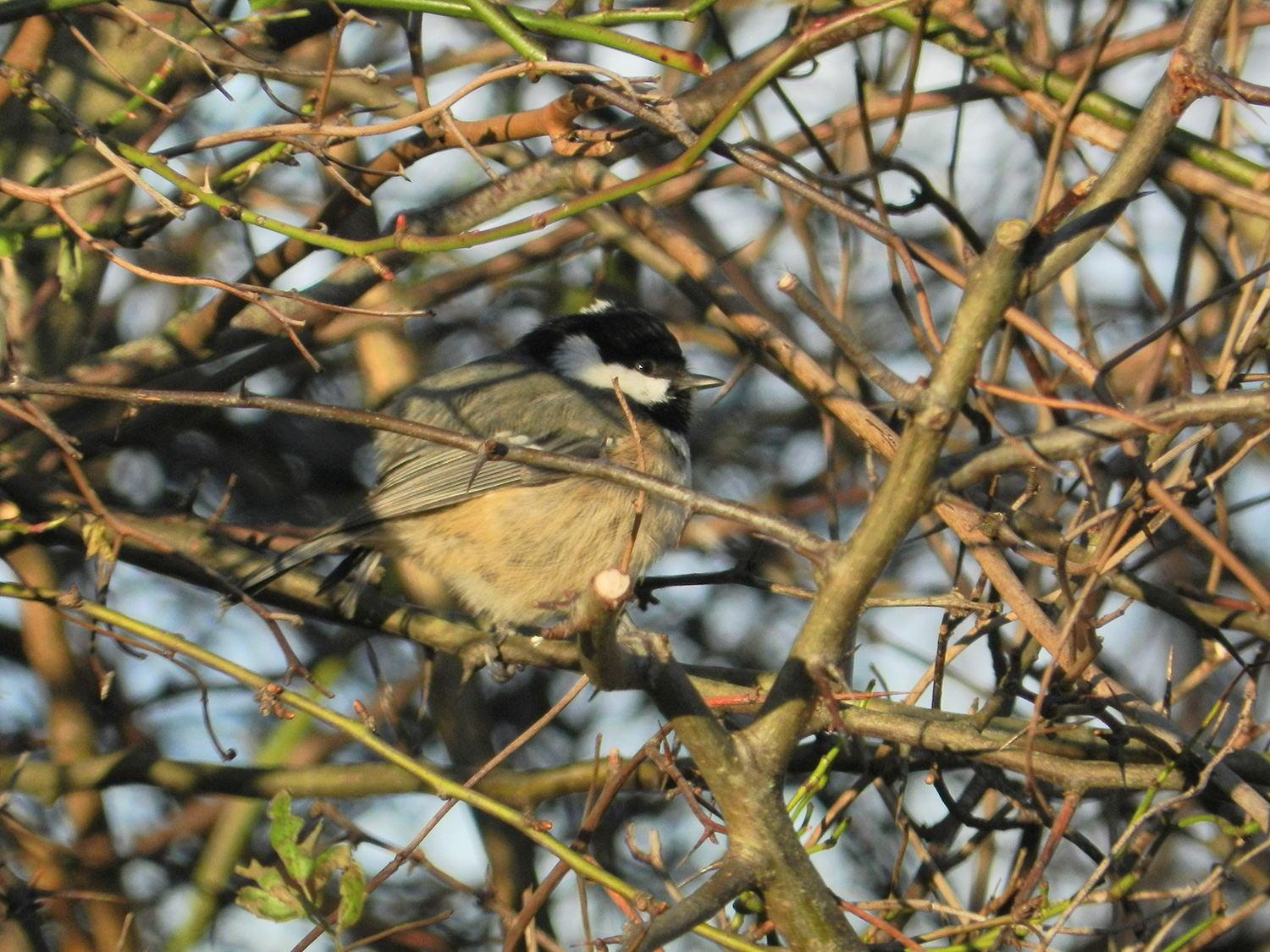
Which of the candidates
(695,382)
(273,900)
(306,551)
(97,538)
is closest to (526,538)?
(306,551)

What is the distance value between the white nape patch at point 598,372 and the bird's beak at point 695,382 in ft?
0.17

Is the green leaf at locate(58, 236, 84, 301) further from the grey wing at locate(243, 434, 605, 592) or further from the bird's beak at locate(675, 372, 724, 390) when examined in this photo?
the bird's beak at locate(675, 372, 724, 390)

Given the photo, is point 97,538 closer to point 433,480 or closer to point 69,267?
point 69,267

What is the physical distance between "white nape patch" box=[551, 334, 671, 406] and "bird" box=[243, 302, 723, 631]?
0.51 ft

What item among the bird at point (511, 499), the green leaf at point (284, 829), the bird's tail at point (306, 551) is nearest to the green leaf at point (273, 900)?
the green leaf at point (284, 829)

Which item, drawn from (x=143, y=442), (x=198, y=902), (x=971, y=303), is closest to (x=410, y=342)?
(x=143, y=442)

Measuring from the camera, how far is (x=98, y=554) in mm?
3289

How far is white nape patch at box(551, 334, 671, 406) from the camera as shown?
473 cm

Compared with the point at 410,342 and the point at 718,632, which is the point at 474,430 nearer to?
the point at 410,342

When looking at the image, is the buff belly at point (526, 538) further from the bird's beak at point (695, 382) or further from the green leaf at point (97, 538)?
the green leaf at point (97, 538)

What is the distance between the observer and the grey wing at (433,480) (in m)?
3.96

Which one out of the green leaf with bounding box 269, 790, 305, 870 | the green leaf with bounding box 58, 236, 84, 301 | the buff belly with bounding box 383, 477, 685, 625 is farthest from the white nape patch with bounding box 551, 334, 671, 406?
the green leaf with bounding box 269, 790, 305, 870

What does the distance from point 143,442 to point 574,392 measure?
1.50 metres

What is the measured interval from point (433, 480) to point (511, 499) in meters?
0.27
